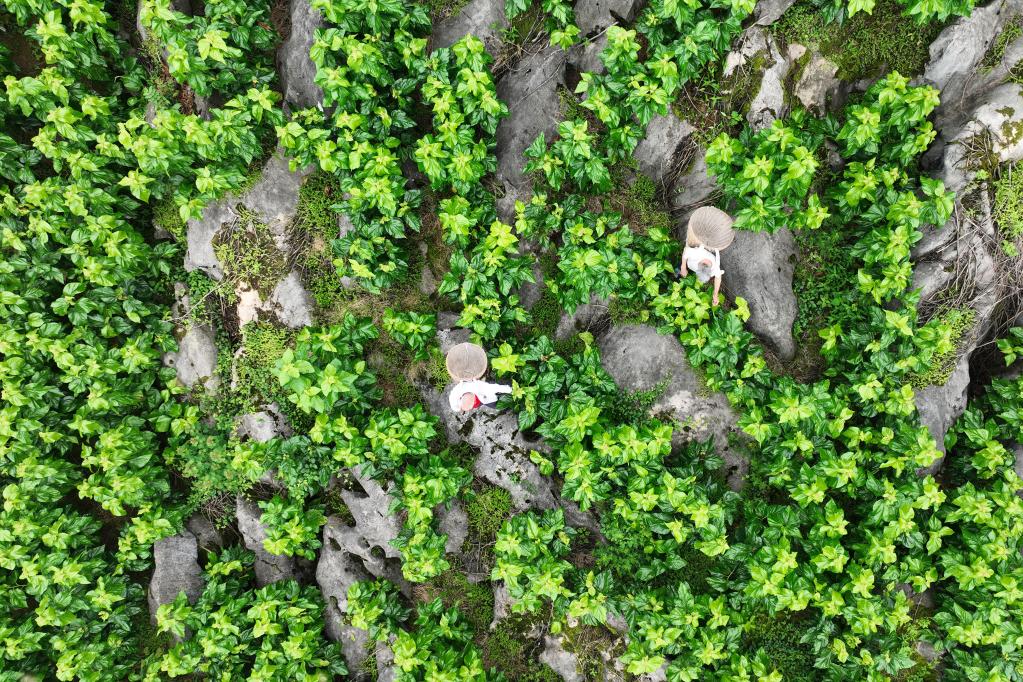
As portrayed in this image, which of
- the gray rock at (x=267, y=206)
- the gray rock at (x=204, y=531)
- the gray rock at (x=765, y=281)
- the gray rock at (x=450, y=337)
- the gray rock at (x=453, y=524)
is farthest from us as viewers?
the gray rock at (x=204, y=531)

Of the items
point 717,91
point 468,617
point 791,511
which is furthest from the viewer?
point 468,617

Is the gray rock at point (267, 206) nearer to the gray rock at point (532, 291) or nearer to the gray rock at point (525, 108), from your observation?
the gray rock at point (525, 108)

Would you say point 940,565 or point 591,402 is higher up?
point 591,402

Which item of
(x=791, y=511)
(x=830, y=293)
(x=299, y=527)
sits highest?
(x=830, y=293)

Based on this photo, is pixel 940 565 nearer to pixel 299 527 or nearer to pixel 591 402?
pixel 591 402

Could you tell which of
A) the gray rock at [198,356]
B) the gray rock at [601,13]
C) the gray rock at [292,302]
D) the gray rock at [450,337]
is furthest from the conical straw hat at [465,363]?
the gray rock at [601,13]

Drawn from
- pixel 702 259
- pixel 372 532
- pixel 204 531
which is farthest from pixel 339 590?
pixel 702 259

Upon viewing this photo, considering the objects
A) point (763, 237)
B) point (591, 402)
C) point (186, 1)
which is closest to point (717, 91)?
point (763, 237)

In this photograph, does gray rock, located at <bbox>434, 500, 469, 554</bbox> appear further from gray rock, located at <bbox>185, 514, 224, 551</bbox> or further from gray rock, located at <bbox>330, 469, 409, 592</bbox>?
gray rock, located at <bbox>185, 514, 224, 551</bbox>

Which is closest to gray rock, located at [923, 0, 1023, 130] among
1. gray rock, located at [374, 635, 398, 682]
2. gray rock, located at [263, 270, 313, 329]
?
gray rock, located at [263, 270, 313, 329]
